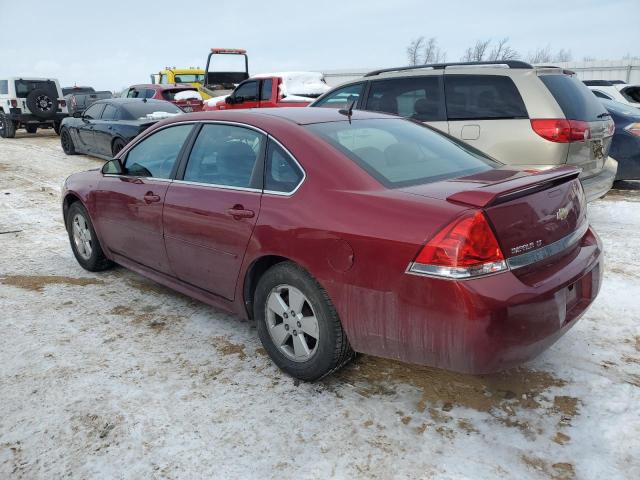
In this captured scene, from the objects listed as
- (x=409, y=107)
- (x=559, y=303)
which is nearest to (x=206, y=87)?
(x=409, y=107)

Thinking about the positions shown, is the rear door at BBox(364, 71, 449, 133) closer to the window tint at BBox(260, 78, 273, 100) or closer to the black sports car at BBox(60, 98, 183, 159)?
the black sports car at BBox(60, 98, 183, 159)

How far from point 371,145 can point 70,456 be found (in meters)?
2.21

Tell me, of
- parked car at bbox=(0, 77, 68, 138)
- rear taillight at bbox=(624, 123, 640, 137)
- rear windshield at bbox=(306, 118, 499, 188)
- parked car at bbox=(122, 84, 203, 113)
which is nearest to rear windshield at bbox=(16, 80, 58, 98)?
parked car at bbox=(0, 77, 68, 138)

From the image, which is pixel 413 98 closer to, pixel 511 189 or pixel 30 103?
pixel 511 189

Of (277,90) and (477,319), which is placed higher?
(277,90)

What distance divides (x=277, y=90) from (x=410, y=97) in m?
6.76

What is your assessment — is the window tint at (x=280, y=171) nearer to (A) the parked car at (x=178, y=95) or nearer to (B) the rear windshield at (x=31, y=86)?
(A) the parked car at (x=178, y=95)

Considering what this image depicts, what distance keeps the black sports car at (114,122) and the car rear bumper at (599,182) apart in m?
7.54

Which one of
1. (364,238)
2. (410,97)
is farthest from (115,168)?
(410,97)

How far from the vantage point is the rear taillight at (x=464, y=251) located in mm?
2199

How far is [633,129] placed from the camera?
727 centimetres

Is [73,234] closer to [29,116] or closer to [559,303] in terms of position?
[559,303]

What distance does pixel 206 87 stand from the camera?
56.0 ft

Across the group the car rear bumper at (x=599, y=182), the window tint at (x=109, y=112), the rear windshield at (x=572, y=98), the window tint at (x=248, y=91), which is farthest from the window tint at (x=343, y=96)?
the window tint at (x=248, y=91)
